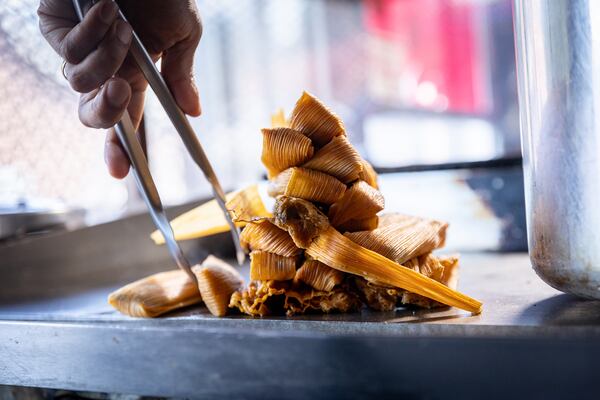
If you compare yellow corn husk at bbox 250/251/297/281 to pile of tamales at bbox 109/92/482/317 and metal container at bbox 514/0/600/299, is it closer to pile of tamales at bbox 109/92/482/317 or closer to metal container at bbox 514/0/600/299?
pile of tamales at bbox 109/92/482/317

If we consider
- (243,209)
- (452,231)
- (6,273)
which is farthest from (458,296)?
(6,273)

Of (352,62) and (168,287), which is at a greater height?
(352,62)

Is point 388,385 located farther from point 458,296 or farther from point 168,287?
point 168,287

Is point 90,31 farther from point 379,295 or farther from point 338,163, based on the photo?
point 379,295

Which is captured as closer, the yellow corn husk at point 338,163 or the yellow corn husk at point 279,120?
the yellow corn husk at point 338,163

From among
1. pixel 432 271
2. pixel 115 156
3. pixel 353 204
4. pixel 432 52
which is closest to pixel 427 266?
pixel 432 271

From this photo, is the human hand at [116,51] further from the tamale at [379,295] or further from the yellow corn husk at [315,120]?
the tamale at [379,295]

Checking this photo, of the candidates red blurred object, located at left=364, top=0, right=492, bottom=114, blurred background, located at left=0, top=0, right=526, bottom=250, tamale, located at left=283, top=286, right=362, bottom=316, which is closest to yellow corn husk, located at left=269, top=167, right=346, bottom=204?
tamale, located at left=283, top=286, right=362, bottom=316

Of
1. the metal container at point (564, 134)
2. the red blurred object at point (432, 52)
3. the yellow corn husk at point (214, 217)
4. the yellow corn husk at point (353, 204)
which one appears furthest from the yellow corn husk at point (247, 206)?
the red blurred object at point (432, 52)
